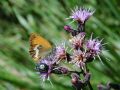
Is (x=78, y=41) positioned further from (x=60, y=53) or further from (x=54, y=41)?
(x=54, y=41)

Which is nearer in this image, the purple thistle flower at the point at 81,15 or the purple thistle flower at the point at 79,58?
the purple thistle flower at the point at 79,58

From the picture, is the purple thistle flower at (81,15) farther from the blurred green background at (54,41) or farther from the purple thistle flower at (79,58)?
the blurred green background at (54,41)

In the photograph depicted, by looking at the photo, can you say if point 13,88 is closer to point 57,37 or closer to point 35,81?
point 35,81

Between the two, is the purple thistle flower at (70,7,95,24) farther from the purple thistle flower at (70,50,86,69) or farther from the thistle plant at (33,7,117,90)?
the purple thistle flower at (70,50,86,69)

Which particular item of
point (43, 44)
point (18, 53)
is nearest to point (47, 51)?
point (43, 44)

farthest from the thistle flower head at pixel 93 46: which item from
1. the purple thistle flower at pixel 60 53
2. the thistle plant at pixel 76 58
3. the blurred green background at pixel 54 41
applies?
the blurred green background at pixel 54 41

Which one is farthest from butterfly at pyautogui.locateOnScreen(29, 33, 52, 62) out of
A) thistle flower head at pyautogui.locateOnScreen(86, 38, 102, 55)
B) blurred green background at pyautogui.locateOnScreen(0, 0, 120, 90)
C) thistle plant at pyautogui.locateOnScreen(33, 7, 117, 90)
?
blurred green background at pyautogui.locateOnScreen(0, 0, 120, 90)

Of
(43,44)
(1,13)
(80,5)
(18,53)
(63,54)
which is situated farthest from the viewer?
(1,13)

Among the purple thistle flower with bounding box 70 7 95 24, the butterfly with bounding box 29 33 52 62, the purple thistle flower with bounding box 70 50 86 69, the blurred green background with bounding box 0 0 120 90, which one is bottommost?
the purple thistle flower with bounding box 70 50 86 69
